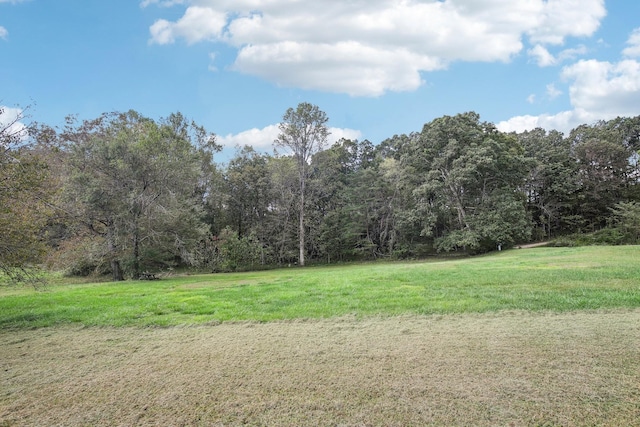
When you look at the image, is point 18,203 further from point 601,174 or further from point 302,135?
point 601,174

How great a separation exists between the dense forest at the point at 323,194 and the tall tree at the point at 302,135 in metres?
0.09

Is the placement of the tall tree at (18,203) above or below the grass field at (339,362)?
above

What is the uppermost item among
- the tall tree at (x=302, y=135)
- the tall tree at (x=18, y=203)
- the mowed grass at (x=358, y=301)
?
the tall tree at (x=302, y=135)

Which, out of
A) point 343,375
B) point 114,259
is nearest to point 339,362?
point 343,375

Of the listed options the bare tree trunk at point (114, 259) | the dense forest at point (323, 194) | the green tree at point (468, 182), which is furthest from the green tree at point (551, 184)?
the bare tree trunk at point (114, 259)

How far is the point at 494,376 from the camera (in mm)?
3543

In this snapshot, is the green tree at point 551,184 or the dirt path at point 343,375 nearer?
A: the dirt path at point 343,375

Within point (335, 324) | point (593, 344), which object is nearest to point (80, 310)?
point (335, 324)

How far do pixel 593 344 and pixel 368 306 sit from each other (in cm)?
346

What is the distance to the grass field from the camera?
3051 mm

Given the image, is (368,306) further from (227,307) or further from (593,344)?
(593,344)

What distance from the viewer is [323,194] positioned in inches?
1375

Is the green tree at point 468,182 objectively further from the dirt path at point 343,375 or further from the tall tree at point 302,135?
the dirt path at point 343,375

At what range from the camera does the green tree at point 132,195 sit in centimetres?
1739
